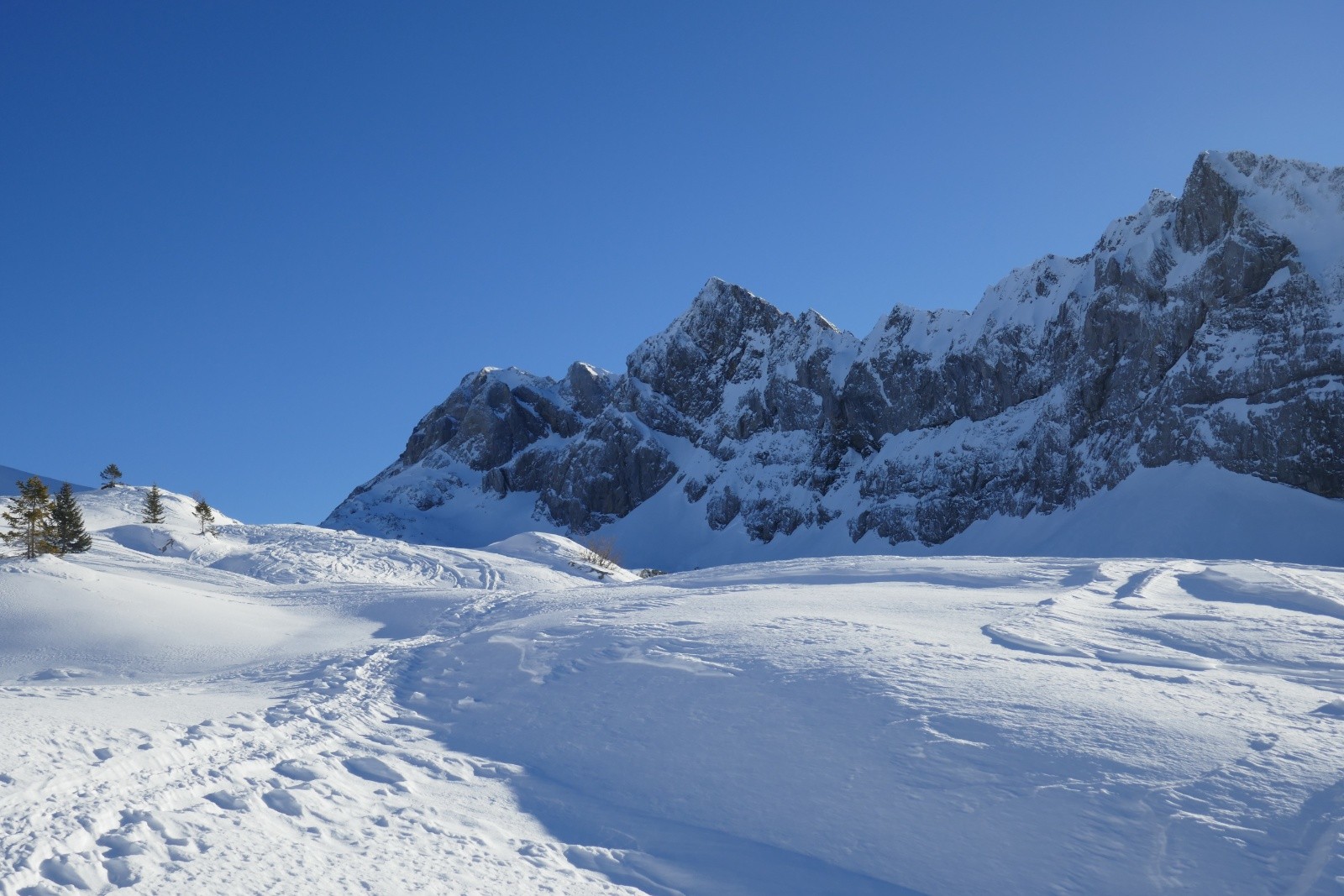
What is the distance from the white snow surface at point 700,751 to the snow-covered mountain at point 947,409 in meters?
55.0

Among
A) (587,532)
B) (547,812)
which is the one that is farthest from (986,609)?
(587,532)

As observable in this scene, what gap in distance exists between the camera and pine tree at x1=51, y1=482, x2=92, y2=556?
28484 mm

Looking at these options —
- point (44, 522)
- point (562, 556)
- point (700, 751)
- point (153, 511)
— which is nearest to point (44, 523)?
point (44, 522)

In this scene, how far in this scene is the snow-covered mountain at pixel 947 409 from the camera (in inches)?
2402

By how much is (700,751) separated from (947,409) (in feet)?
277

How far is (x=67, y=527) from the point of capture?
2897 cm

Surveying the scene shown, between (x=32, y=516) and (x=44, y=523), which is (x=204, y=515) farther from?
(x=32, y=516)

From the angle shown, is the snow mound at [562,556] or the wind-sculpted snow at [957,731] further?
the snow mound at [562,556]

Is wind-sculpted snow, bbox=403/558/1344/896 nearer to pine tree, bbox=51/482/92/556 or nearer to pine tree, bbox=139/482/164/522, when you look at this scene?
pine tree, bbox=51/482/92/556

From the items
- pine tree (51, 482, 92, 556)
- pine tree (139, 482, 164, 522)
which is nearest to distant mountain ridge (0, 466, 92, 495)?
pine tree (139, 482, 164, 522)

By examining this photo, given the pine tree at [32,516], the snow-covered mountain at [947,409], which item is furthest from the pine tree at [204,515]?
the snow-covered mountain at [947,409]

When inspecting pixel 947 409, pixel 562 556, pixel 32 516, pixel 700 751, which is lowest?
pixel 700 751

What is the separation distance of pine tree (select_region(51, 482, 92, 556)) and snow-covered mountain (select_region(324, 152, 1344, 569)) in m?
62.0

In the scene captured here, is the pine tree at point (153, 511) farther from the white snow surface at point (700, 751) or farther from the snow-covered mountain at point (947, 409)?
the snow-covered mountain at point (947, 409)
